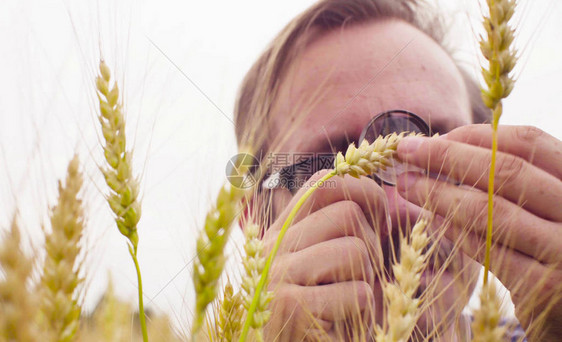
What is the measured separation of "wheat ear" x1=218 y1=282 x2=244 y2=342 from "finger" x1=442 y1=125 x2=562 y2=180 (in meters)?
0.58

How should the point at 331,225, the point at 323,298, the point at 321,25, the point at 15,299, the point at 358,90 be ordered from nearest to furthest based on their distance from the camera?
the point at 15,299, the point at 323,298, the point at 331,225, the point at 358,90, the point at 321,25

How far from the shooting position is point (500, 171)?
82 cm

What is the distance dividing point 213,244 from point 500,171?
0.65 meters

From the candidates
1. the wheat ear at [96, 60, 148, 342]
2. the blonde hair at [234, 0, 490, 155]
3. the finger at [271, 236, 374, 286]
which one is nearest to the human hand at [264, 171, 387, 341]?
the finger at [271, 236, 374, 286]

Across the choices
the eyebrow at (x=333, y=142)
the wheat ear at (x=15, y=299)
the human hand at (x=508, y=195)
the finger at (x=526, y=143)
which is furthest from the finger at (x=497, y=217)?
the eyebrow at (x=333, y=142)

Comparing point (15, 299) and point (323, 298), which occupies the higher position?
point (15, 299)

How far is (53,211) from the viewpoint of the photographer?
1.52 ft

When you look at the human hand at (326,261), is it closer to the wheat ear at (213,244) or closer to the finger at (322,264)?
the finger at (322,264)

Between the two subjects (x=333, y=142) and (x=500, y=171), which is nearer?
(x=500, y=171)

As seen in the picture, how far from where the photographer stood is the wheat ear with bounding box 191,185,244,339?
0.43 meters

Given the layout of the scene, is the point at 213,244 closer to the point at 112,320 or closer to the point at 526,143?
the point at 112,320

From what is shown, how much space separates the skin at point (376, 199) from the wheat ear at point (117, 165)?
222 millimetres

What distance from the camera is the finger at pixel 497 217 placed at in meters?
0.75

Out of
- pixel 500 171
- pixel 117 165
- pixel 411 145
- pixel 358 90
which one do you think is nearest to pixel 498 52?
pixel 411 145
